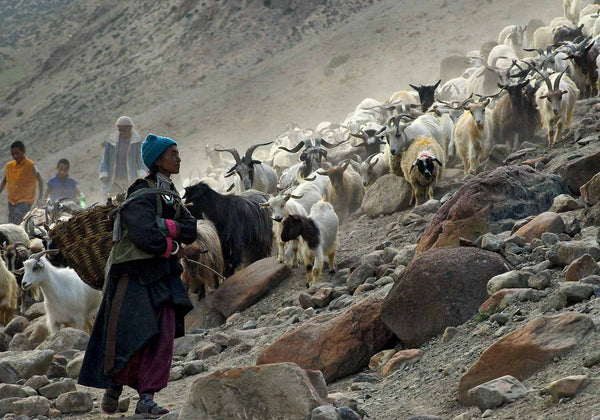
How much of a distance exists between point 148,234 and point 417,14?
28205 mm

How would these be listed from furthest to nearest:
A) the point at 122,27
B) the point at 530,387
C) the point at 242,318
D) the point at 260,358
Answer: the point at 122,27 < the point at 242,318 < the point at 260,358 < the point at 530,387

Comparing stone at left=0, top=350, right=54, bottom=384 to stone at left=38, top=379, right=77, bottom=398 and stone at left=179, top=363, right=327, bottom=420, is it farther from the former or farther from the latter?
stone at left=179, top=363, right=327, bottom=420

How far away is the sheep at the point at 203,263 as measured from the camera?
361 inches

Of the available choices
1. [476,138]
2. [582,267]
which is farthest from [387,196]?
[582,267]

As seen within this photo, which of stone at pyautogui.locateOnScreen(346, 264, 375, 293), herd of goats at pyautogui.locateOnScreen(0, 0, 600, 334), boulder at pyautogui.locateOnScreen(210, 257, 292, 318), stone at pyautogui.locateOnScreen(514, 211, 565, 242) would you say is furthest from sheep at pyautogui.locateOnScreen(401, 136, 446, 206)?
stone at pyautogui.locateOnScreen(514, 211, 565, 242)

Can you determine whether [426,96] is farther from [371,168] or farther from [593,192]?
[593,192]

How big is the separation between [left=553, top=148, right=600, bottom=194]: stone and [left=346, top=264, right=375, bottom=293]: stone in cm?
198

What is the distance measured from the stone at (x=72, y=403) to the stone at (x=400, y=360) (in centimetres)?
163

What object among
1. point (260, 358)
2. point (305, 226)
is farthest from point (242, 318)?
point (260, 358)

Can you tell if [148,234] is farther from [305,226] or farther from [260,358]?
[305,226]

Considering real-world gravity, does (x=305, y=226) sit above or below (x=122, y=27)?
below

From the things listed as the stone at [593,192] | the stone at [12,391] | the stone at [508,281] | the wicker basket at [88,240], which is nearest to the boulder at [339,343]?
the stone at [508,281]

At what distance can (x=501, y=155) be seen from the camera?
11.7 meters

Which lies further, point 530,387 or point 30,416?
point 30,416
